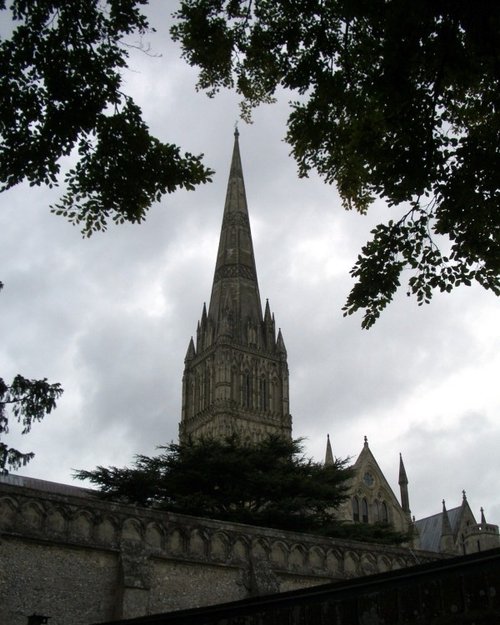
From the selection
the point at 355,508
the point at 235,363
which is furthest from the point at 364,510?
the point at 235,363

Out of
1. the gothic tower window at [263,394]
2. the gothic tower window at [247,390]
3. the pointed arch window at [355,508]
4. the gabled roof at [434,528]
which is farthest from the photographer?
the gothic tower window at [263,394]

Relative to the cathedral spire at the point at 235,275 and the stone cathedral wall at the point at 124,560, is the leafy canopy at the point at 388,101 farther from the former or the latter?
the cathedral spire at the point at 235,275

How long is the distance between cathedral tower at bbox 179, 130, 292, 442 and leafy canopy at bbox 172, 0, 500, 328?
5284 centimetres

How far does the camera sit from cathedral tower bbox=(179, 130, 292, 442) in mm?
63750

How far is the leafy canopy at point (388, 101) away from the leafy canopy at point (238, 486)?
54.4 ft

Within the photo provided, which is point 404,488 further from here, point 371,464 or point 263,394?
point 263,394

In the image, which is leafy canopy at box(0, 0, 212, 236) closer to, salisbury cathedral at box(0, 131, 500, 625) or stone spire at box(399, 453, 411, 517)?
Result: salisbury cathedral at box(0, 131, 500, 625)

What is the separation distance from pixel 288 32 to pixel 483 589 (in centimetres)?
687

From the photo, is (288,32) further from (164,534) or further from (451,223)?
(164,534)

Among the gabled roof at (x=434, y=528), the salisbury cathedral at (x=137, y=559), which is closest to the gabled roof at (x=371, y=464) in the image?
the gabled roof at (x=434, y=528)

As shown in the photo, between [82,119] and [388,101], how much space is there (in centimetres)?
358

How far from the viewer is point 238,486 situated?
25.8 metres

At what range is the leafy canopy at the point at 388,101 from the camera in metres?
7.89

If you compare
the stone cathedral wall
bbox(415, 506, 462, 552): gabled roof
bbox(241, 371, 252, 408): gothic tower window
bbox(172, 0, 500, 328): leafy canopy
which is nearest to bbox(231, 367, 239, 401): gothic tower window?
bbox(241, 371, 252, 408): gothic tower window
